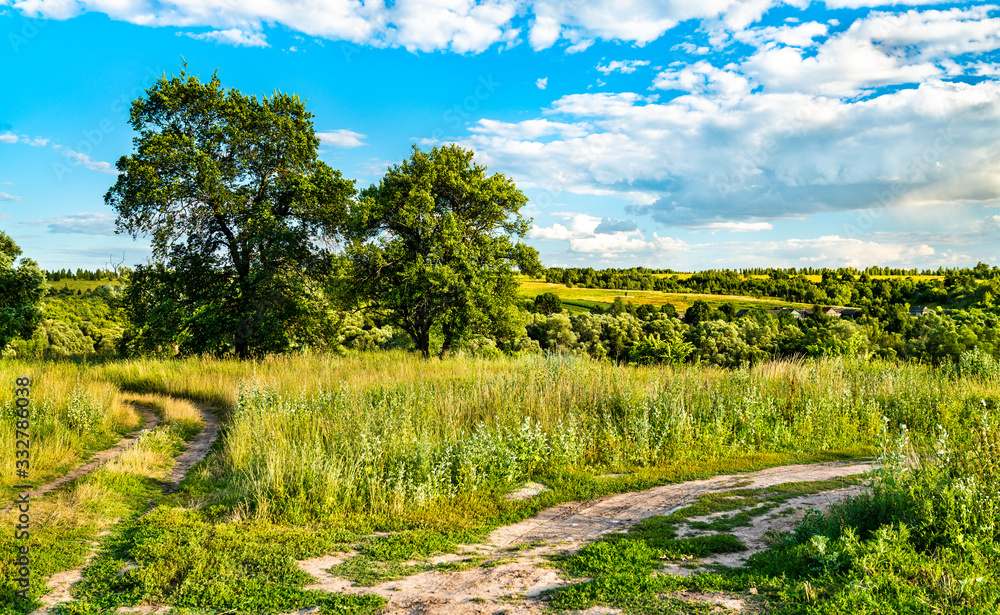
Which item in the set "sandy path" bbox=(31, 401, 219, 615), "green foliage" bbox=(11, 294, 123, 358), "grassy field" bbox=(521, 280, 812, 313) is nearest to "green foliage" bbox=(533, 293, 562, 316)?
"grassy field" bbox=(521, 280, 812, 313)

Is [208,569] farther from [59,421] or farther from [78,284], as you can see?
[78,284]

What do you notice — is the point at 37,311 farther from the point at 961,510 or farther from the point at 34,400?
the point at 961,510

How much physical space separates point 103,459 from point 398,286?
1521 cm

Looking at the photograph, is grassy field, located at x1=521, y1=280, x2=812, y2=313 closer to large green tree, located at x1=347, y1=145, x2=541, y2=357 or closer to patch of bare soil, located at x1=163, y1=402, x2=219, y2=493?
large green tree, located at x1=347, y1=145, x2=541, y2=357

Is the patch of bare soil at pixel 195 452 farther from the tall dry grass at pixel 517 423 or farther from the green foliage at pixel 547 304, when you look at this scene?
the green foliage at pixel 547 304

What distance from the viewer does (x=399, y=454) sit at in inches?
301

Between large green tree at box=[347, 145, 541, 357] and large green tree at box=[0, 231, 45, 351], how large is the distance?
14.7m

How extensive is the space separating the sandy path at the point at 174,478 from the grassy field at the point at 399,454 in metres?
0.10

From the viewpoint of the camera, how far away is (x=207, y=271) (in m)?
Answer: 22.3

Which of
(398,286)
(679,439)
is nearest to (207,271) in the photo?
(398,286)

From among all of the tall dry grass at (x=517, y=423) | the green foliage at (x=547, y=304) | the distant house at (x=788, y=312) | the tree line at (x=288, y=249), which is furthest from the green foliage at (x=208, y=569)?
the distant house at (x=788, y=312)

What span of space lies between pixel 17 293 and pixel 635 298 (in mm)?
74720

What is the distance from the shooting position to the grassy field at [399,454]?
16.0 feet

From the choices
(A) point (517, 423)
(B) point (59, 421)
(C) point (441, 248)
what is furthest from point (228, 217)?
(A) point (517, 423)
